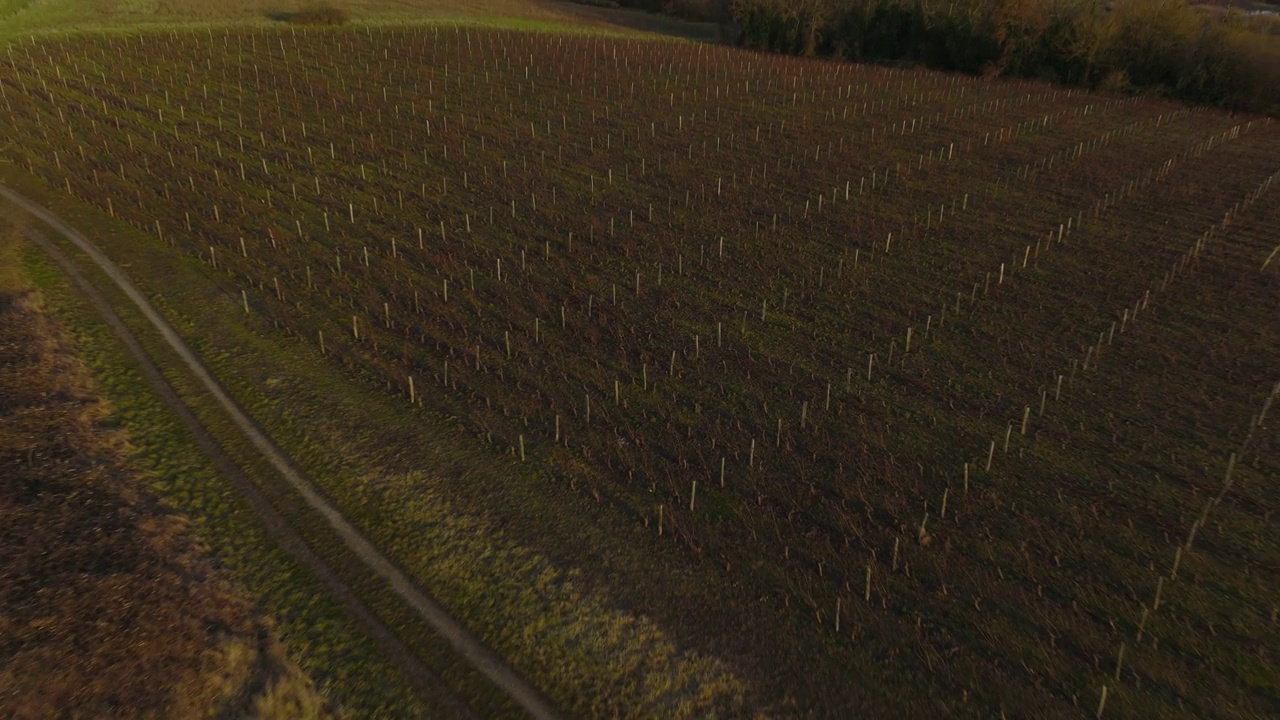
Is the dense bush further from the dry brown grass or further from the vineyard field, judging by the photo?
the dry brown grass

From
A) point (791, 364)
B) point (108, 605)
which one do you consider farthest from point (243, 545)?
point (791, 364)

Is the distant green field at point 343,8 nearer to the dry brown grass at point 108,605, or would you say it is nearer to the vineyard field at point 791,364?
the vineyard field at point 791,364

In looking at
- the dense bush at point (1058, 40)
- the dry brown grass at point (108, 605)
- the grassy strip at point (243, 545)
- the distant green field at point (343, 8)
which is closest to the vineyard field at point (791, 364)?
the grassy strip at point (243, 545)

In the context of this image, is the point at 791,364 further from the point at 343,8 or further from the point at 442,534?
the point at 343,8

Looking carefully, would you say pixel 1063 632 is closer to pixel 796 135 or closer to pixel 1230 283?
pixel 1230 283

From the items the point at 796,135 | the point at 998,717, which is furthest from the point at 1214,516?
the point at 796,135
